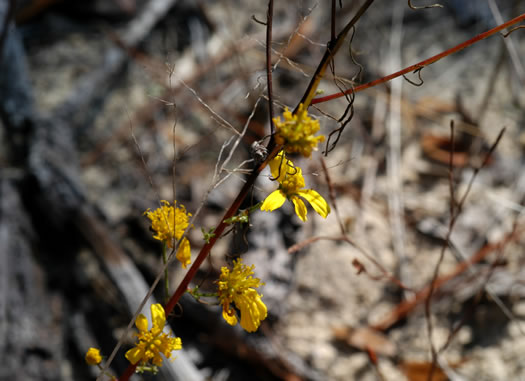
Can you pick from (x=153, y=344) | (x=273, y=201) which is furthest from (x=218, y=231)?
(x=153, y=344)

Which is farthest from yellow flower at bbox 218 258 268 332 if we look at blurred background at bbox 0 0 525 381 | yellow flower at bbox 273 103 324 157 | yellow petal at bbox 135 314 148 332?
blurred background at bbox 0 0 525 381

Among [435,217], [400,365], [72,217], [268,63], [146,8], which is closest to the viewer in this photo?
[268,63]

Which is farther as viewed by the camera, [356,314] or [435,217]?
[435,217]

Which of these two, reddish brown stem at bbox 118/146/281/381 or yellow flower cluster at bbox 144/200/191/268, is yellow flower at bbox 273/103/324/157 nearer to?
reddish brown stem at bbox 118/146/281/381

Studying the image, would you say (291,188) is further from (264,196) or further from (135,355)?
(264,196)

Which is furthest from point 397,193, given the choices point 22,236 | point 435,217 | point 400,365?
point 22,236

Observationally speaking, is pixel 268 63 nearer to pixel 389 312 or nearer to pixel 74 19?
pixel 389 312

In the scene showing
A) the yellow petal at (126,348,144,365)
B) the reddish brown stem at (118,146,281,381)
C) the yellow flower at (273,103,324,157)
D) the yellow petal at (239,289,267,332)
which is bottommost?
the yellow petal at (126,348,144,365)
